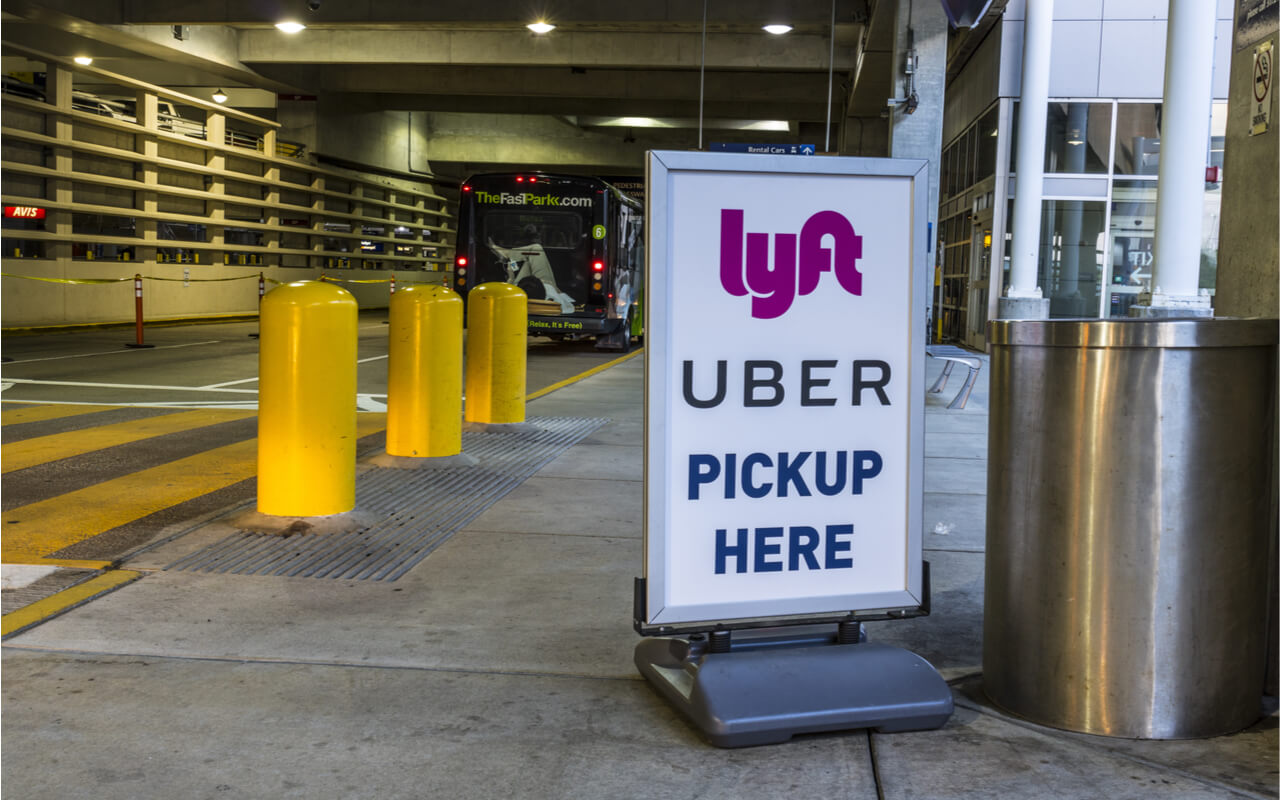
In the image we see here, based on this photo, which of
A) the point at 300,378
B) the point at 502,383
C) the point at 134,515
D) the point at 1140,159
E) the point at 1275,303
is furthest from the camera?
the point at 1140,159

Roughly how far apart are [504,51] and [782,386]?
81.1 ft

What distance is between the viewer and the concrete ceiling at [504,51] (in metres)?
22.6

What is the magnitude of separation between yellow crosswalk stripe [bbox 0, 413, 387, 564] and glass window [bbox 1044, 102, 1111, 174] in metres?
17.5

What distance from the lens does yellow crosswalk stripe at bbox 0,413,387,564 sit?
5246mm

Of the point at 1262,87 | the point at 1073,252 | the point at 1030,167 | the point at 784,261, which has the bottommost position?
the point at 784,261

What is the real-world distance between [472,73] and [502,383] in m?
23.9

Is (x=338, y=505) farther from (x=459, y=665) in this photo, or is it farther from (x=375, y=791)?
(x=375, y=791)

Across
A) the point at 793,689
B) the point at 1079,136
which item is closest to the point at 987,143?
the point at 1079,136

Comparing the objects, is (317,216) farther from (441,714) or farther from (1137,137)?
(441,714)

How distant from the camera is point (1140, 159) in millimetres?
20906

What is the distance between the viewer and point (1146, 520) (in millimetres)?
3234

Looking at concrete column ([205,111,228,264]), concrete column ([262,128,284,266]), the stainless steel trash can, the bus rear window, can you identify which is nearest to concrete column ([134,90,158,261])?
concrete column ([205,111,228,264])

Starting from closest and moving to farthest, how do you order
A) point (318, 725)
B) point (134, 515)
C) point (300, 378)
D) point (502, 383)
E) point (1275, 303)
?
1. point (318, 725)
2. point (1275, 303)
3. point (300, 378)
4. point (134, 515)
5. point (502, 383)

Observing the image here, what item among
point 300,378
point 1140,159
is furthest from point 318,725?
point 1140,159
